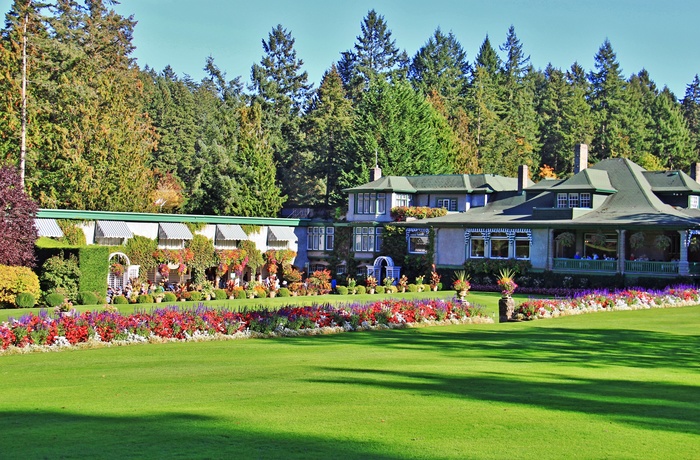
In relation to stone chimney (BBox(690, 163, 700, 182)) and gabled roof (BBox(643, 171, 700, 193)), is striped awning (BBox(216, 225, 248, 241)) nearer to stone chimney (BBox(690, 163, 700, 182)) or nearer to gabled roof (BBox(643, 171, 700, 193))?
gabled roof (BBox(643, 171, 700, 193))

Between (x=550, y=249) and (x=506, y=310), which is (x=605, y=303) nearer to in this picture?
(x=506, y=310)

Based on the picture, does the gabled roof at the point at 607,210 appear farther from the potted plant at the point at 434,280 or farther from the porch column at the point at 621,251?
the potted plant at the point at 434,280

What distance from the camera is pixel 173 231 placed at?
4988 cm

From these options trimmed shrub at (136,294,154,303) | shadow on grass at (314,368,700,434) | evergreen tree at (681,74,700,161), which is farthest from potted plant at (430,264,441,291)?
evergreen tree at (681,74,700,161)

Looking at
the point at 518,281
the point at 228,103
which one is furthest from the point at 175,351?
the point at 228,103

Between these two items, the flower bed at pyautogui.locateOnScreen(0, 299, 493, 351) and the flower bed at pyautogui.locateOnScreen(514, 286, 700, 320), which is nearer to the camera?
the flower bed at pyautogui.locateOnScreen(0, 299, 493, 351)

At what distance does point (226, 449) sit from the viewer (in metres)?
9.13

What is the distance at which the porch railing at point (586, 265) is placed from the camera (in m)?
45.8

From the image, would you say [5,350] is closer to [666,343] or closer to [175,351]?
[175,351]

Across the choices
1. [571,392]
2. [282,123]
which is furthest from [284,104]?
[571,392]

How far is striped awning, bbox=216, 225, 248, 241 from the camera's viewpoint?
52.8 m

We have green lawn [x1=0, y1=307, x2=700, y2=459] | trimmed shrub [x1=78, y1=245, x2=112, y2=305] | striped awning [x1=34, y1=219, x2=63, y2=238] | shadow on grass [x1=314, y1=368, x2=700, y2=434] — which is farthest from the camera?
striped awning [x1=34, y1=219, x2=63, y2=238]

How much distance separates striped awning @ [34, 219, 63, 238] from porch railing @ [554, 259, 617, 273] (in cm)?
2724

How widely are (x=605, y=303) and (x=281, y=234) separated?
93.0 feet
